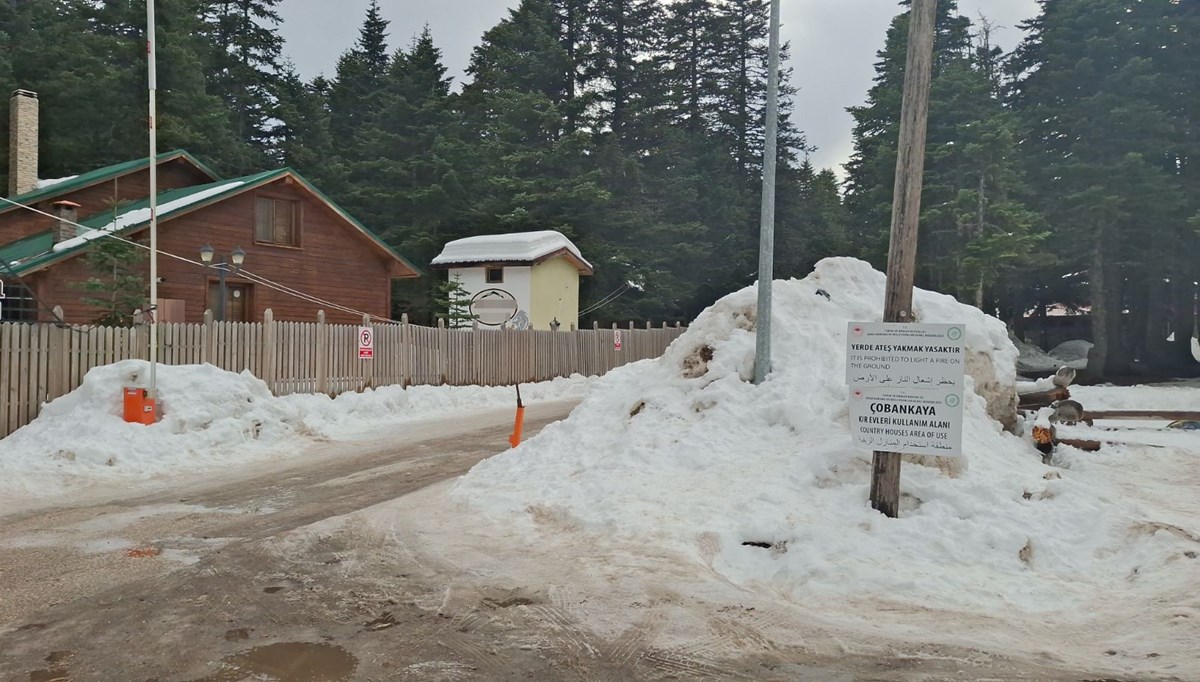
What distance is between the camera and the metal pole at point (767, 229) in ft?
31.3

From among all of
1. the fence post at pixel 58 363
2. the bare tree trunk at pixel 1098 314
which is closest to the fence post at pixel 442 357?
the fence post at pixel 58 363

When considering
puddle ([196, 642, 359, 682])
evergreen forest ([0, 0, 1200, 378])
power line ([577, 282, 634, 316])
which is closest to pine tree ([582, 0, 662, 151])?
evergreen forest ([0, 0, 1200, 378])

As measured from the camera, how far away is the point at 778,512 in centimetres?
687

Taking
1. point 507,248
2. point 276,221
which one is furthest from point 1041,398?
point 507,248

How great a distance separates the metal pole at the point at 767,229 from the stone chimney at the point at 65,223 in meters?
18.6

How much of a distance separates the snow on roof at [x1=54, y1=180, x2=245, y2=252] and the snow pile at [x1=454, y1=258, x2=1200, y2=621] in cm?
1543

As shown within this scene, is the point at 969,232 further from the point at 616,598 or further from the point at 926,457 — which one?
the point at 616,598

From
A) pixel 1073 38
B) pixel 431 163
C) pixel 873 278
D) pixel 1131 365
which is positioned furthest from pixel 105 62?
pixel 1131 365

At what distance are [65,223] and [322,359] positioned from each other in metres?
9.78

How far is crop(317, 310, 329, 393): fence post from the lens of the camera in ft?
55.2

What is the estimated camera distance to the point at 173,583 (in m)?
5.77

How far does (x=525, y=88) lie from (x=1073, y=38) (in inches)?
1076

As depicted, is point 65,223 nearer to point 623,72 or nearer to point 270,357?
point 270,357

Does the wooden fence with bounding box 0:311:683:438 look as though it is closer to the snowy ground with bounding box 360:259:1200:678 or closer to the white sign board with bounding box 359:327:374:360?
the white sign board with bounding box 359:327:374:360
